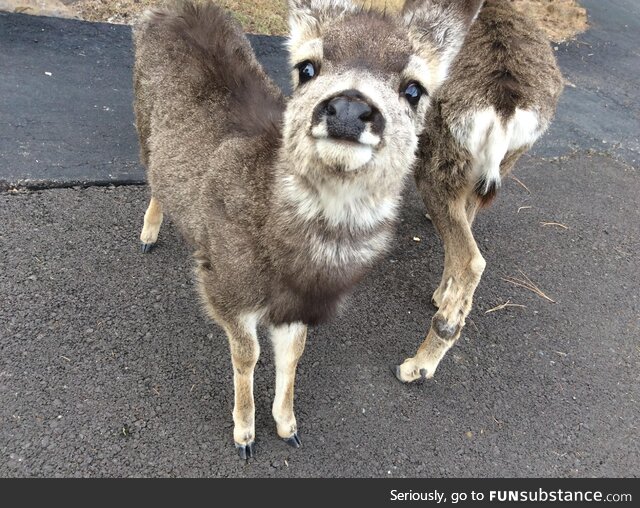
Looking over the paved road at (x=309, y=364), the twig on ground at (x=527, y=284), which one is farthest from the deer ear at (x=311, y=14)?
the twig on ground at (x=527, y=284)

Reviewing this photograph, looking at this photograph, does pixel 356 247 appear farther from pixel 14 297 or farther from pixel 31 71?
pixel 31 71

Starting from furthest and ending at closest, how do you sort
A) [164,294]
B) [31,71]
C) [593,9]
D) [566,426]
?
[593,9], [31,71], [164,294], [566,426]

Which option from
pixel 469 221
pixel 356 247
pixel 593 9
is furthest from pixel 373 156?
pixel 593 9

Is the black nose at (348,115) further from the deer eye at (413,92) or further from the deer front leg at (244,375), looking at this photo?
the deer front leg at (244,375)

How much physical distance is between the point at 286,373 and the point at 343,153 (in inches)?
67.7

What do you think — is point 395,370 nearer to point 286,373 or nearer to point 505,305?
→ point 286,373

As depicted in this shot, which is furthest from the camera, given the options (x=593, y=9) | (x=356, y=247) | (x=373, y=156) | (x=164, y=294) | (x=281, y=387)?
(x=593, y=9)

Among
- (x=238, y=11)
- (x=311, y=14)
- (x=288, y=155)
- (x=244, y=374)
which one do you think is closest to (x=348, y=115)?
(x=288, y=155)

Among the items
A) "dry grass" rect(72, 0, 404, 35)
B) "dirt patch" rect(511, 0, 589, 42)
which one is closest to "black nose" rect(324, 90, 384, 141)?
"dry grass" rect(72, 0, 404, 35)

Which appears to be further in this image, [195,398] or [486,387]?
[486,387]

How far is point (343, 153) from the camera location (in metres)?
2.27

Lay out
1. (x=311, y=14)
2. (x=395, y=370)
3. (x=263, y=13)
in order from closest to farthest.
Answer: (x=311, y=14)
(x=395, y=370)
(x=263, y=13)

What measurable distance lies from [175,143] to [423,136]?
179 centimetres

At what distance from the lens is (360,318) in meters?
4.61
